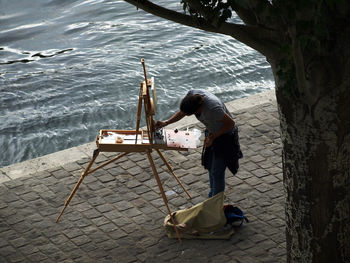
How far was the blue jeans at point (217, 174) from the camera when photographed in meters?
7.90

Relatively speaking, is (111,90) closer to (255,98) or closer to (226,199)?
(255,98)

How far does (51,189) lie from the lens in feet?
29.7

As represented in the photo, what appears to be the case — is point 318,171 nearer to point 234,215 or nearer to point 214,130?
point 214,130

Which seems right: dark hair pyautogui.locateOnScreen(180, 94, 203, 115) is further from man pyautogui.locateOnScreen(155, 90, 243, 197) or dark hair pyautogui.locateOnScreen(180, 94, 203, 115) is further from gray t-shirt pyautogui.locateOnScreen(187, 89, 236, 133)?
gray t-shirt pyautogui.locateOnScreen(187, 89, 236, 133)

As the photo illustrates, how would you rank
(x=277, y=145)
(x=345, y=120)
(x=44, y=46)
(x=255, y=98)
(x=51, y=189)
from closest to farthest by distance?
(x=345, y=120)
(x=51, y=189)
(x=277, y=145)
(x=255, y=98)
(x=44, y=46)

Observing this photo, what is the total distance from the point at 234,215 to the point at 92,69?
6.97 meters

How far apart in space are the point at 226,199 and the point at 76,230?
6.46 ft

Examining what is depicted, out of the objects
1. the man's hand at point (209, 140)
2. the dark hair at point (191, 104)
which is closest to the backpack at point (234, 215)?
the man's hand at point (209, 140)

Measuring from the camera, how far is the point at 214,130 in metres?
7.68

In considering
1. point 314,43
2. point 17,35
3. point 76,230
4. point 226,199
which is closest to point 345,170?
point 314,43

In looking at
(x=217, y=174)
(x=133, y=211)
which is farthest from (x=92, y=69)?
(x=217, y=174)

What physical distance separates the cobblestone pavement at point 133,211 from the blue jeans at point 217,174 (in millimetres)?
564

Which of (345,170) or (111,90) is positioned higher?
(345,170)

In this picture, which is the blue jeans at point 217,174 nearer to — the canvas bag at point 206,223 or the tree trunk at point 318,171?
the canvas bag at point 206,223
